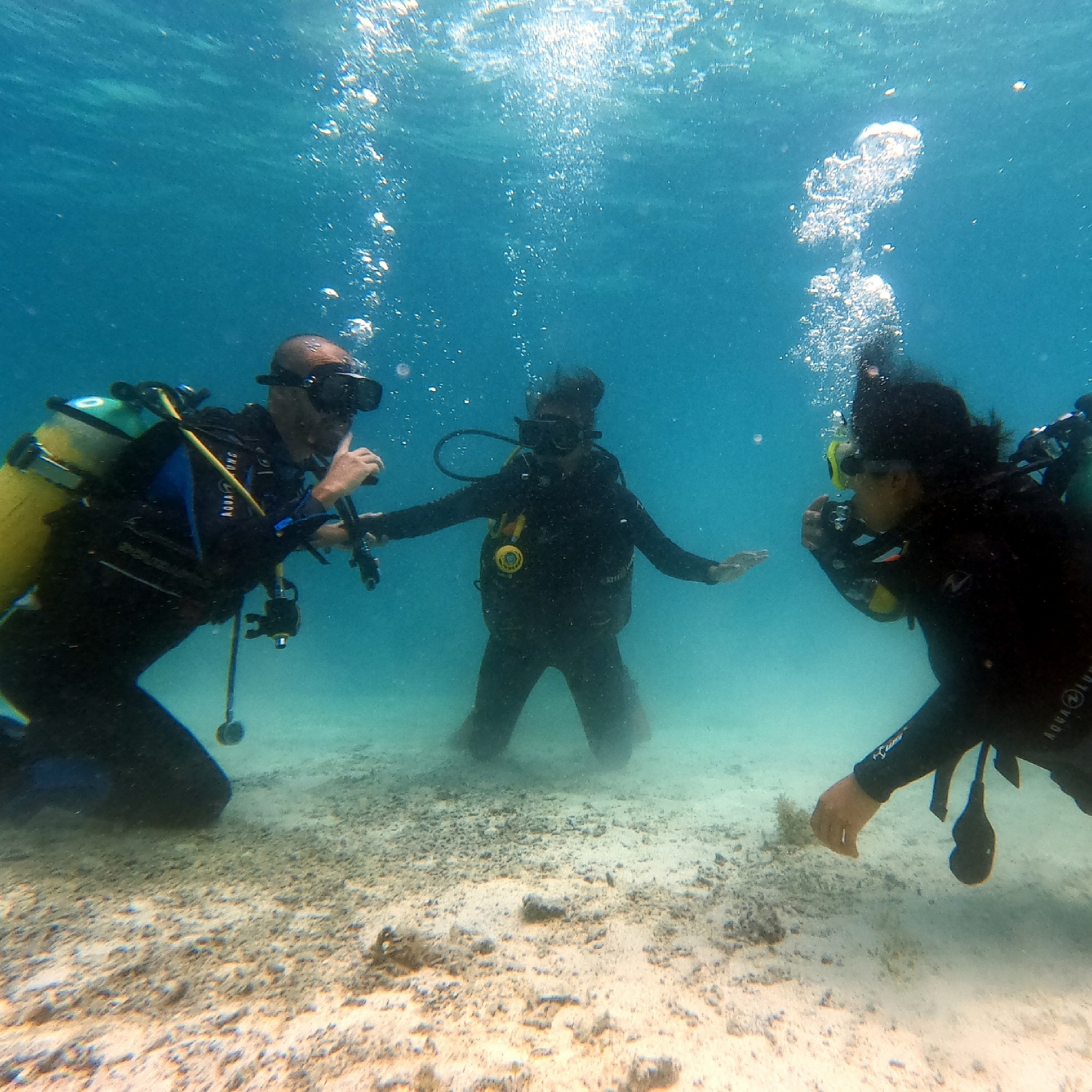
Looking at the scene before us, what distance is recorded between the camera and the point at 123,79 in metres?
17.9

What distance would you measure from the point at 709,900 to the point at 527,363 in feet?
151

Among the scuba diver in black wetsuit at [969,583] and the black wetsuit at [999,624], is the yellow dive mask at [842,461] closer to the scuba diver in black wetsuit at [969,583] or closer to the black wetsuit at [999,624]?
the scuba diver in black wetsuit at [969,583]

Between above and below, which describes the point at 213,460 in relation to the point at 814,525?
above

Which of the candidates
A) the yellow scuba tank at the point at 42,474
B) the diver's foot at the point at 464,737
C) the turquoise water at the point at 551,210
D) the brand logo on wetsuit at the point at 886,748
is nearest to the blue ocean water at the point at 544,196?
the turquoise water at the point at 551,210

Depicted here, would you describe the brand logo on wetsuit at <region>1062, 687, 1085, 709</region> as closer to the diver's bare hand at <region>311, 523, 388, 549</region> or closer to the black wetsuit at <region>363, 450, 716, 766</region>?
the black wetsuit at <region>363, 450, 716, 766</region>

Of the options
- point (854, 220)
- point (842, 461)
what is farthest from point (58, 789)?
point (854, 220)

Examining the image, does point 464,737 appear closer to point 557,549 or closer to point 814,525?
point 557,549

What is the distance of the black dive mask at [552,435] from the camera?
5188 mm

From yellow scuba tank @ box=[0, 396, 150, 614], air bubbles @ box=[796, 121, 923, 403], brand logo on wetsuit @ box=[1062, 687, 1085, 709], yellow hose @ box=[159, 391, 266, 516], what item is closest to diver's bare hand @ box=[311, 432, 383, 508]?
yellow hose @ box=[159, 391, 266, 516]

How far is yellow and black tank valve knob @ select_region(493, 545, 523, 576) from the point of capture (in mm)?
5203

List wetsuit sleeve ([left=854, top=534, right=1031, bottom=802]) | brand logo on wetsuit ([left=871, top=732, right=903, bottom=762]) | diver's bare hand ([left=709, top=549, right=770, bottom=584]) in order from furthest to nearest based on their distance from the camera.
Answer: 1. diver's bare hand ([left=709, top=549, right=770, bottom=584])
2. brand logo on wetsuit ([left=871, top=732, right=903, bottom=762])
3. wetsuit sleeve ([left=854, top=534, right=1031, bottom=802])

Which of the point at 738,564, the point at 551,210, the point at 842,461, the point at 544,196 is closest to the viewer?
the point at 842,461

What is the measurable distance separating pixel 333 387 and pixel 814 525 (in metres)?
2.92

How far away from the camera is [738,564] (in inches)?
188
